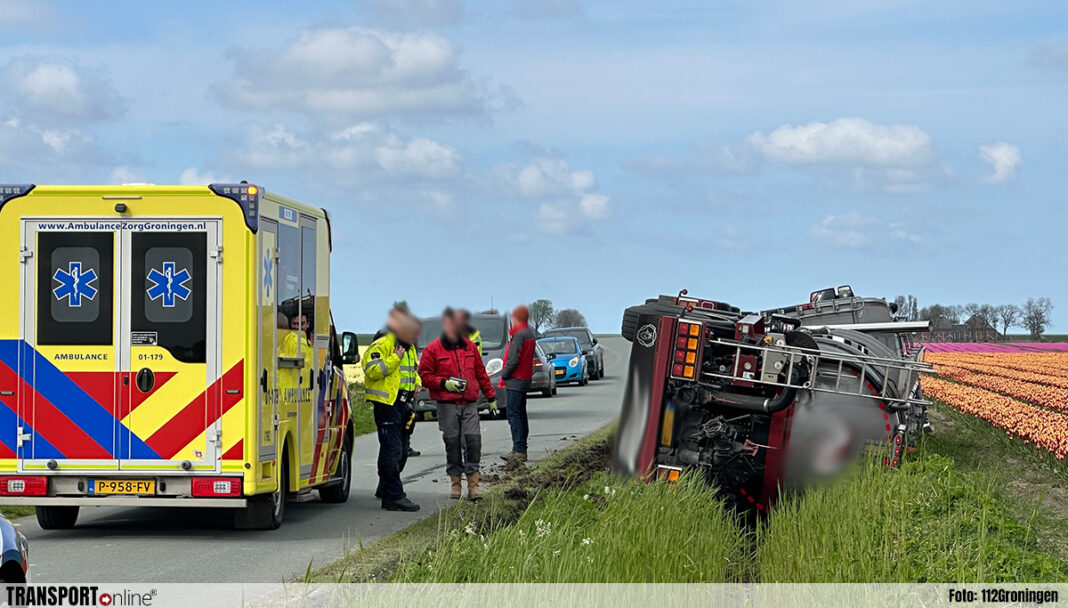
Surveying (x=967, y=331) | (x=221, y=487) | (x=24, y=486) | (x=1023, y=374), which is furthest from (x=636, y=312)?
(x=967, y=331)

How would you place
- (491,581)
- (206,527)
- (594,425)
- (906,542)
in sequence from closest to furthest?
1. (491,581)
2. (906,542)
3. (206,527)
4. (594,425)

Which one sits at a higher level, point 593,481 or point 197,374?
point 197,374

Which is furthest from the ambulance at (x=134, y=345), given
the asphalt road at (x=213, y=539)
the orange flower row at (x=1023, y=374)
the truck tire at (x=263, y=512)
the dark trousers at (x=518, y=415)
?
the orange flower row at (x=1023, y=374)

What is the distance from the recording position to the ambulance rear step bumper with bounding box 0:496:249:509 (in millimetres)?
12141

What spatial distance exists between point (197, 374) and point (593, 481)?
4.22 metres

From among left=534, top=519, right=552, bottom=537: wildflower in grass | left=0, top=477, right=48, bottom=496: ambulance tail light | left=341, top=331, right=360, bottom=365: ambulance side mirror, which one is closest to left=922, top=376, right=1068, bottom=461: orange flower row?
left=341, top=331, right=360, bottom=365: ambulance side mirror

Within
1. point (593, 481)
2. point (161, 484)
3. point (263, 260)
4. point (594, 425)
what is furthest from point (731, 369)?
point (594, 425)

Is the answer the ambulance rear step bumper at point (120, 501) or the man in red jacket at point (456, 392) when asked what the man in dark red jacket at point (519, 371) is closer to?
the man in red jacket at point (456, 392)

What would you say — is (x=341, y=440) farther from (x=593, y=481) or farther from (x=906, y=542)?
(x=906, y=542)

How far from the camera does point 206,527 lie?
527 inches

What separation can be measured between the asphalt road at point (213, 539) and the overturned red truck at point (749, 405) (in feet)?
2.78

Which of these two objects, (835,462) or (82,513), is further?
(82,513)

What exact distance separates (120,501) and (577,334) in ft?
123

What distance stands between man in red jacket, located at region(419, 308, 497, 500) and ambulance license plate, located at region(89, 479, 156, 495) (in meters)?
3.16
